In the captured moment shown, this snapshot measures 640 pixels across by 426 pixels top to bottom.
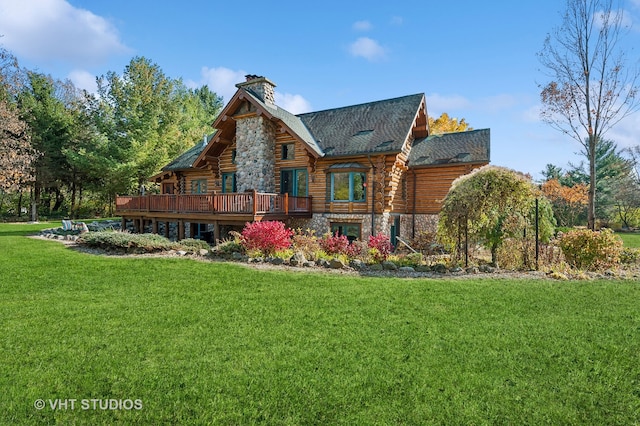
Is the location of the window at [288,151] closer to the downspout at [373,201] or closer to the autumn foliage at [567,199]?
the downspout at [373,201]

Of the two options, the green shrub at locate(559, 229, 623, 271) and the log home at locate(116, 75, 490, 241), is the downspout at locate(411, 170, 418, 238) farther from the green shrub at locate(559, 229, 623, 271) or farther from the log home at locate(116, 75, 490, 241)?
the green shrub at locate(559, 229, 623, 271)

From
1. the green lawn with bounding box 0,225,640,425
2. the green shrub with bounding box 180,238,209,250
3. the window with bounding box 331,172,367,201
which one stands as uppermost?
the window with bounding box 331,172,367,201

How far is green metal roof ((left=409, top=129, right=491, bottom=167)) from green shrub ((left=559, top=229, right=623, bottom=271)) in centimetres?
615

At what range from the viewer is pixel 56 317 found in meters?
5.70

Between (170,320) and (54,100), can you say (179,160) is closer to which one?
(170,320)

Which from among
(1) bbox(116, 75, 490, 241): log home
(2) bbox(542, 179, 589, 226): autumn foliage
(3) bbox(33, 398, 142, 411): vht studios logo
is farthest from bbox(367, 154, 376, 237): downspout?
(2) bbox(542, 179, 589, 226): autumn foliage

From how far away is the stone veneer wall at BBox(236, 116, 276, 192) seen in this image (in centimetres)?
1747

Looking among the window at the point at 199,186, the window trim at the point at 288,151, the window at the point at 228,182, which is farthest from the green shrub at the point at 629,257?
the window at the point at 199,186

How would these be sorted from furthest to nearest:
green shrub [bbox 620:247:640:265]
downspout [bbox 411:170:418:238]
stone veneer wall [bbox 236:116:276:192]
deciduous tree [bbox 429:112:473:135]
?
deciduous tree [bbox 429:112:473:135] < downspout [bbox 411:170:418:238] < stone veneer wall [bbox 236:116:276:192] < green shrub [bbox 620:247:640:265]

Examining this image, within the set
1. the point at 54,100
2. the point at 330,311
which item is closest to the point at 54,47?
the point at 330,311

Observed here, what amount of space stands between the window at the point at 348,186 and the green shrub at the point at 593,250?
8.15m

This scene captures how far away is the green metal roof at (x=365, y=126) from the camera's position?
15.8 meters

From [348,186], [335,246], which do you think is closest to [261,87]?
[348,186]

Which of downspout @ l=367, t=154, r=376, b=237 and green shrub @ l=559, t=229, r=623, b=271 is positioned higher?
downspout @ l=367, t=154, r=376, b=237
